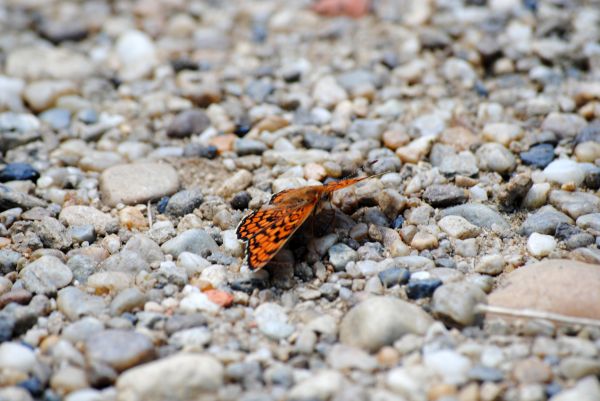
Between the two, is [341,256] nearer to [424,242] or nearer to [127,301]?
[424,242]

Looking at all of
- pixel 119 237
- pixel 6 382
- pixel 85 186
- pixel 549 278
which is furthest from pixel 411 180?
pixel 6 382

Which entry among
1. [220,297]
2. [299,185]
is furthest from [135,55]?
[220,297]

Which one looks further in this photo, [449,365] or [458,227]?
[458,227]

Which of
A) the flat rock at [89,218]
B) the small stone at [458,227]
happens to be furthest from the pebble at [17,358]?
the small stone at [458,227]

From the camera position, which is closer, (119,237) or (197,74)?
(119,237)

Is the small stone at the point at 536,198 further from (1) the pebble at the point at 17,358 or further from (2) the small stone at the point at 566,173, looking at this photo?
(1) the pebble at the point at 17,358

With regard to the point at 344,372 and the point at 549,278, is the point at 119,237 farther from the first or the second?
the point at 549,278
